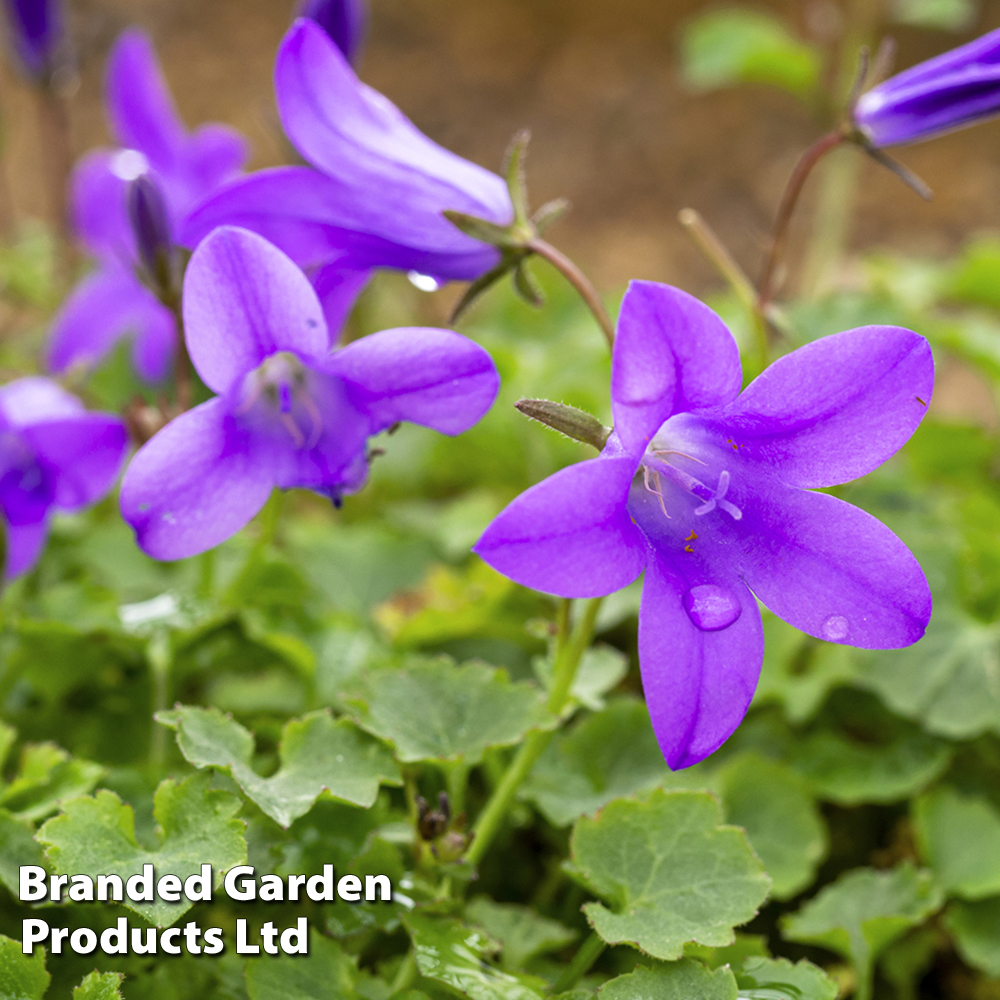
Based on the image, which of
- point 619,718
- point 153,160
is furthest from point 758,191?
point 619,718

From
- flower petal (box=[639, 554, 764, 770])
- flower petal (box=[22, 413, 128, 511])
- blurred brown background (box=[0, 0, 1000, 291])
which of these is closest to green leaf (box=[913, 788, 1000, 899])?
flower petal (box=[639, 554, 764, 770])

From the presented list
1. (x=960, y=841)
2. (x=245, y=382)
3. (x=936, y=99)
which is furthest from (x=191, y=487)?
(x=960, y=841)

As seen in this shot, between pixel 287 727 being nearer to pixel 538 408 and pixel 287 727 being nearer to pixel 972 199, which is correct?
pixel 538 408

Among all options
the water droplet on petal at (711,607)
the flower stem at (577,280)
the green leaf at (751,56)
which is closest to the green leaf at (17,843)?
the water droplet on petal at (711,607)

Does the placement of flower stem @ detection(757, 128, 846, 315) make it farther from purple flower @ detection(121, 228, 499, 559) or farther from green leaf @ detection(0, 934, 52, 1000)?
green leaf @ detection(0, 934, 52, 1000)

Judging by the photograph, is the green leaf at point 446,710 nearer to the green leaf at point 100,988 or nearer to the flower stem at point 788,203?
the green leaf at point 100,988

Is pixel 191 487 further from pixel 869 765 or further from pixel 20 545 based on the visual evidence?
pixel 869 765
